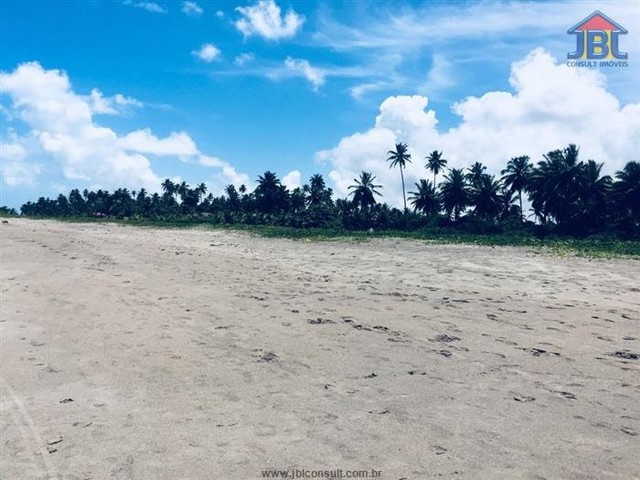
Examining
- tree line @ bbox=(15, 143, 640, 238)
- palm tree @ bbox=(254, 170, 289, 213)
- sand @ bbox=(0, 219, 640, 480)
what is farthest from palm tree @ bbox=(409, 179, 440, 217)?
sand @ bbox=(0, 219, 640, 480)

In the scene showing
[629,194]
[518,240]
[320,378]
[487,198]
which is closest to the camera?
[320,378]

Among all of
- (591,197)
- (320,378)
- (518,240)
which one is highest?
(591,197)

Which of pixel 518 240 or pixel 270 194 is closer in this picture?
pixel 518 240

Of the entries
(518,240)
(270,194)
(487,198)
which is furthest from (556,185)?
(270,194)

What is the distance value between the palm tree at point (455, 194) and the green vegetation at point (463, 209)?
0.15 meters

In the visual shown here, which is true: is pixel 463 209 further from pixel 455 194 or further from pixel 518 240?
pixel 518 240

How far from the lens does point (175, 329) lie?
9.28m

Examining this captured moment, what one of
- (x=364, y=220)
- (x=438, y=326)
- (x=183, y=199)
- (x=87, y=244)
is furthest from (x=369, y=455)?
(x=183, y=199)

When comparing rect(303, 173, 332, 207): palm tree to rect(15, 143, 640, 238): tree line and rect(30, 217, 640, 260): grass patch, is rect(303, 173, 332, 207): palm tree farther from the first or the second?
rect(30, 217, 640, 260): grass patch

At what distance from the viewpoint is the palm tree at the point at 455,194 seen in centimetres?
6812

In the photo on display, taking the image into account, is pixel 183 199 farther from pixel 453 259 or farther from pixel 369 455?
pixel 369 455

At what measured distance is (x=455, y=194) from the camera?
225ft

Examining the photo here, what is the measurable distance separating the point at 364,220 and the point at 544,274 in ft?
160

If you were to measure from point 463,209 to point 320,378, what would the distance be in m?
65.6
